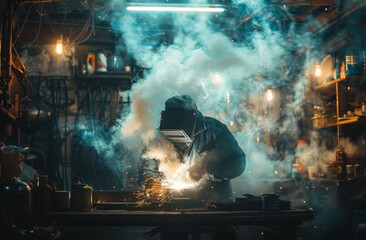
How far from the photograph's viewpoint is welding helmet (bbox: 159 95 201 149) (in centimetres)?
532

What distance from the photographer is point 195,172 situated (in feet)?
19.3

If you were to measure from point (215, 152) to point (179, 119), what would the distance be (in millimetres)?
842

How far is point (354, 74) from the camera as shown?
8438mm

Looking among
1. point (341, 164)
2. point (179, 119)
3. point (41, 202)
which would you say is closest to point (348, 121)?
point (341, 164)

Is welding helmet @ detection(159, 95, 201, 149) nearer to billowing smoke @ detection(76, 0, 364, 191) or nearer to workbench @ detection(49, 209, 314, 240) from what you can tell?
workbench @ detection(49, 209, 314, 240)

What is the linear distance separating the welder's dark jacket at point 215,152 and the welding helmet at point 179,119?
314 mm

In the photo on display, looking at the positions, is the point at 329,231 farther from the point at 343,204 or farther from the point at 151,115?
the point at 151,115

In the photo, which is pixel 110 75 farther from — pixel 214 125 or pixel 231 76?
pixel 214 125

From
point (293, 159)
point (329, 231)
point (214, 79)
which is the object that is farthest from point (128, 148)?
point (329, 231)

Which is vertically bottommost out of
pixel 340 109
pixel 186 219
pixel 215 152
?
pixel 186 219

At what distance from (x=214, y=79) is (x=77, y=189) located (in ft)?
23.2

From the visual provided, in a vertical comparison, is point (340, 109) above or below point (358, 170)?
above

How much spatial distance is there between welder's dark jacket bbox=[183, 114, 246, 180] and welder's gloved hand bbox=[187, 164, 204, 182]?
5 centimetres

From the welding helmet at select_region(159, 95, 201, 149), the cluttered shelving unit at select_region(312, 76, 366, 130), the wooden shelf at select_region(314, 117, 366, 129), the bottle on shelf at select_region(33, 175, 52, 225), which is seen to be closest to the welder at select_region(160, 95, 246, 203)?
the welding helmet at select_region(159, 95, 201, 149)
